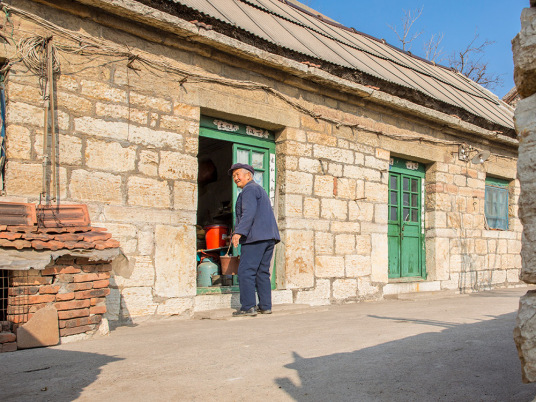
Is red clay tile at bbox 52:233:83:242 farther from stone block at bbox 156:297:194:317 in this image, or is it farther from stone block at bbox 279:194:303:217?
stone block at bbox 279:194:303:217

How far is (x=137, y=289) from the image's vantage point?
5312mm

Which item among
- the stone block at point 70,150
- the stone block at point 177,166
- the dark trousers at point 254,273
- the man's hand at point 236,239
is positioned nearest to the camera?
the stone block at point 70,150

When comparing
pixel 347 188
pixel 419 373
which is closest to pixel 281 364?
pixel 419 373

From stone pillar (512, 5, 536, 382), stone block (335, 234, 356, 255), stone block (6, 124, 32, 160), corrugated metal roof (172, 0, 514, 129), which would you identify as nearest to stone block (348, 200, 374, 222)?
stone block (335, 234, 356, 255)

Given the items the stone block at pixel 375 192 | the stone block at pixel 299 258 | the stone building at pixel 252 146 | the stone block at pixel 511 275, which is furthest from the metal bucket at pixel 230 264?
the stone block at pixel 511 275

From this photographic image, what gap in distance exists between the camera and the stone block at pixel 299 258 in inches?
266

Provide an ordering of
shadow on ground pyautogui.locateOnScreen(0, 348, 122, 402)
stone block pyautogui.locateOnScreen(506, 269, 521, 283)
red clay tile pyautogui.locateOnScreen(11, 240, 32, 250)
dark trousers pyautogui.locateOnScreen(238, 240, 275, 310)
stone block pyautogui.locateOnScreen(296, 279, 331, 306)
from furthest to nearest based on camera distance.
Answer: stone block pyautogui.locateOnScreen(506, 269, 521, 283) → stone block pyautogui.locateOnScreen(296, 279, 331, 306) → dark trousers pyautogui.locateOnScreen(238, 240, 275, 310) → red clay tile pyautogui.locateOnScreen(11, 240, 32, 250) → shadow on ground pyautogui.locateOnScreen(0, 348, 122, 402)

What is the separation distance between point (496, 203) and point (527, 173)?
32.6 ft

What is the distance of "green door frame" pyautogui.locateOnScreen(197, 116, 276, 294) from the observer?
645 cm

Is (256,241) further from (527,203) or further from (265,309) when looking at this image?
(527,203)

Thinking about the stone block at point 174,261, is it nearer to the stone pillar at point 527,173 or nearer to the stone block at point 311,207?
the stone block at point 311,207

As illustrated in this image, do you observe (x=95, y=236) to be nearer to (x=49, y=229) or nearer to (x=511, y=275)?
(x=49, y=229)

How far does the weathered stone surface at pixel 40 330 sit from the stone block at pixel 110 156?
1760 mm

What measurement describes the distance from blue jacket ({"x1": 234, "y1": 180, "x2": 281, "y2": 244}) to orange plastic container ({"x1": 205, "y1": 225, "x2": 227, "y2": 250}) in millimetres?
1804
